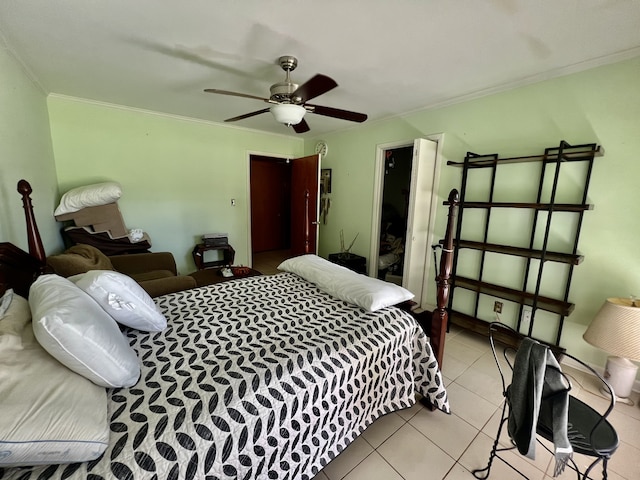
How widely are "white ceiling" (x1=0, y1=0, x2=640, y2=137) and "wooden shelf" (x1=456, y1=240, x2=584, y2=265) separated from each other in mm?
1462

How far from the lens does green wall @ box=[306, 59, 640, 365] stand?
6.30 ft

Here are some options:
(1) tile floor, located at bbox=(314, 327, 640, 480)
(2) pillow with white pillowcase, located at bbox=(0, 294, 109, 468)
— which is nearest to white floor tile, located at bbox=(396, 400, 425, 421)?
(1) tile floor, located at bbox=(314, 327, 640, 480)

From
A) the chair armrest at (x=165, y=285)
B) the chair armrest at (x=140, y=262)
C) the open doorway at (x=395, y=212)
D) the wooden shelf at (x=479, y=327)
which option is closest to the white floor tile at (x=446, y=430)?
the wooden shelf at (x=479, y=327)

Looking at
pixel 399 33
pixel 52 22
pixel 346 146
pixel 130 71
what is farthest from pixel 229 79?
pixel 346 146

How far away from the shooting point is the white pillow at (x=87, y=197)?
2715 millimetres

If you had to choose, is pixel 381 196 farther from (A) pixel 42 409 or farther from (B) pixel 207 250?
(A) pixel 42 409

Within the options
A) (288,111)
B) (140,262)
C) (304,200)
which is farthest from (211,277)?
(288,111)

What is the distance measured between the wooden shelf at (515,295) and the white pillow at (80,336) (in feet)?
9.20

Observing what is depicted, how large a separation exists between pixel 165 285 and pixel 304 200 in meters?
2.50

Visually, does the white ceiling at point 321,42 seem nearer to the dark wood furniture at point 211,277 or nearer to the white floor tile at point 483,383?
the dark wood furniture at point 211,277

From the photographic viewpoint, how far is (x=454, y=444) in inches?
61.6

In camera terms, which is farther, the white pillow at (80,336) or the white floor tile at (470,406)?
the white floor tile at (470,406)

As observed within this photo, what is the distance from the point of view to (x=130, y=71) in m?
2.29

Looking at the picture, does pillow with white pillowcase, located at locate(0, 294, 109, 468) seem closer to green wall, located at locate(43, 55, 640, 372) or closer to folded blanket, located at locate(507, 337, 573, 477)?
folded blanket, located at locate(507, 337, 573, 477)
